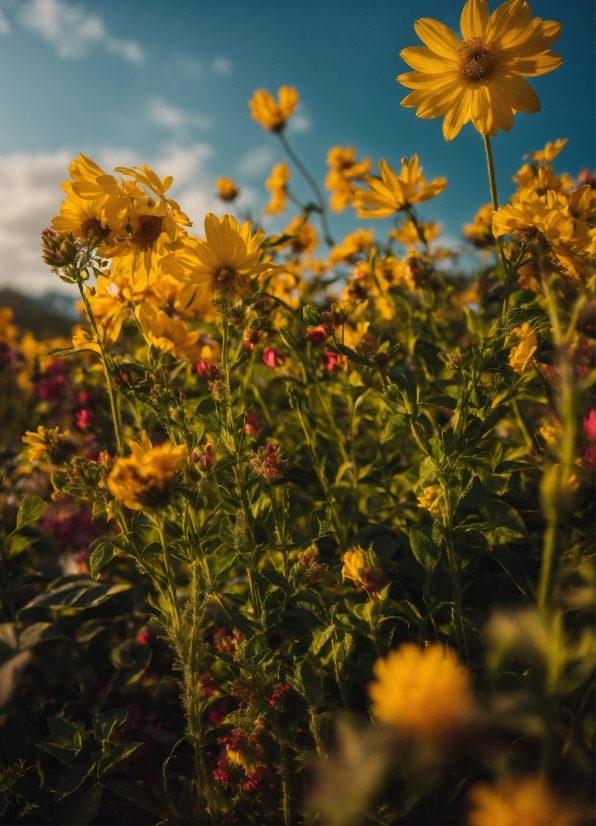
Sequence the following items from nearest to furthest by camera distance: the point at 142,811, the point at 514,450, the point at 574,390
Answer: the point at 574,390 → the point at 142,811 → the point at 514,450

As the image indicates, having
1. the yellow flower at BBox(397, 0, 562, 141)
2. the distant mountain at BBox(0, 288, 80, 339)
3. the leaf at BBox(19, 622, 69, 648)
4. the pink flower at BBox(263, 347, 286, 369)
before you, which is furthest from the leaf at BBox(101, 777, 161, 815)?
the distant mountain at BBox(0, 288, 80, 339)

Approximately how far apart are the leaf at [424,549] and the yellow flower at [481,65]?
0.79 metres

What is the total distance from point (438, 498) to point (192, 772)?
3.08 feet

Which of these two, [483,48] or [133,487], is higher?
[483,48]

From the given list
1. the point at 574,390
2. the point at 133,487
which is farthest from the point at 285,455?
the point at 574,390

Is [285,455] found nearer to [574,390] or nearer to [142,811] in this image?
[574,390]

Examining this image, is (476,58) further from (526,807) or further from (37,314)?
(37,314)

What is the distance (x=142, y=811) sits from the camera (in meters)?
1.33

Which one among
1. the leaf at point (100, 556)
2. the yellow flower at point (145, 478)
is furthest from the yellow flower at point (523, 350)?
the leaf at point (100, 556)

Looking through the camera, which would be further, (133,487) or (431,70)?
(431,70)

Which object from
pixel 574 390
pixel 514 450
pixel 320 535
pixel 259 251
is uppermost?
pixel 259 251

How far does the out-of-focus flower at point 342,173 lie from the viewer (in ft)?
10.7

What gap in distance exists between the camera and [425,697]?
0.47 metres

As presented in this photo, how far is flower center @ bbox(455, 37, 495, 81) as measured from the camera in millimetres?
1125
